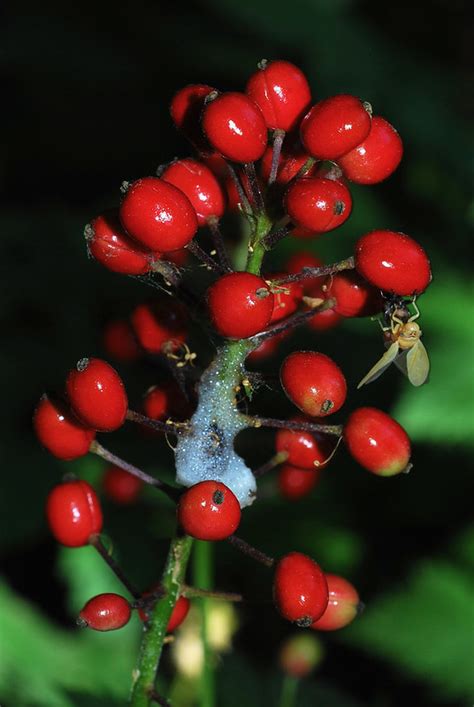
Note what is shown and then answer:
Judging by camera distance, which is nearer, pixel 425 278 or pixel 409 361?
pixel 425 278

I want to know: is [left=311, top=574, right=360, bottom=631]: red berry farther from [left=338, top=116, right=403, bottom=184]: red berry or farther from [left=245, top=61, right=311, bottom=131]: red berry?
[left=245, top=61, right=311, bottom=131]: red berry

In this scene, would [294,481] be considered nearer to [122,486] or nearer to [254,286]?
[122,486]

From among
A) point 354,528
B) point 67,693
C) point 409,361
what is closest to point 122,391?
point 409,361

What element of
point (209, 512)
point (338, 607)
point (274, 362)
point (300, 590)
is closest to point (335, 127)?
point (209, 512)

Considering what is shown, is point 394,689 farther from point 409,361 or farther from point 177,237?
point 177,237

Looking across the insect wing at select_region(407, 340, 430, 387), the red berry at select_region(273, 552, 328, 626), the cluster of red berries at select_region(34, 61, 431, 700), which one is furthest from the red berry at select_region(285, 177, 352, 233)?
the red berry at select_region(273, 552, 328, 626)

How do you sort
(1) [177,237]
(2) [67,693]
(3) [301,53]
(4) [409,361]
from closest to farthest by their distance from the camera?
(1) [177,237] < (4) [409,361] < (2) [67,693] < (3) [301,53]
